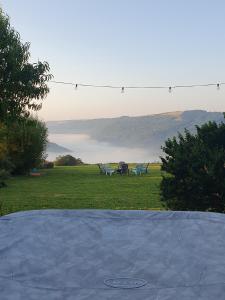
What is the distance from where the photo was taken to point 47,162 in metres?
41.8

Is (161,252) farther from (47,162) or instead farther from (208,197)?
(47,162)

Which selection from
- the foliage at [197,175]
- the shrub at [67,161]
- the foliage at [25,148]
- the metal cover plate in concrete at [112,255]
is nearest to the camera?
the metal cover plate in concrete at [112,255]

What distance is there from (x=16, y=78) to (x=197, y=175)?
326 inches

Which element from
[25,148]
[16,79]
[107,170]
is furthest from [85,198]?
[25,148]

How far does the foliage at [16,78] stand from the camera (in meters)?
14.8

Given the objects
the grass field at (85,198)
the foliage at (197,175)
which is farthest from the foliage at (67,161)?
the foliage at (197,175)

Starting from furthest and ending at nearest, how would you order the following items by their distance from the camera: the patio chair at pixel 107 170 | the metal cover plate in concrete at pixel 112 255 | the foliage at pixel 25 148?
the foliage at pixel 25 148
the patio chair at pixel 107 170
the metal cover plate in concrete at pixel 112 255

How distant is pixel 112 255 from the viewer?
13.9ft

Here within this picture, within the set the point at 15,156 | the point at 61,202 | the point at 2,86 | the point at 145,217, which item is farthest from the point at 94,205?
the point at 15,156

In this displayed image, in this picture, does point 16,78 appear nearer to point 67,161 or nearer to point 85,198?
A: point 85,198

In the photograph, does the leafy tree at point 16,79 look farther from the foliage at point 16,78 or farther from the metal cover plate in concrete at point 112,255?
the metal cover plate in concrete at point 112,255

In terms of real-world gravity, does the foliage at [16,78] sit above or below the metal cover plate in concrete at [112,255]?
above

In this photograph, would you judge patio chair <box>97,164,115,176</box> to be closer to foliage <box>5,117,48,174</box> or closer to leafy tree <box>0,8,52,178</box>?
foliage <box>5,117,48,174</box>

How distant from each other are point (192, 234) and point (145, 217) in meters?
0.70
